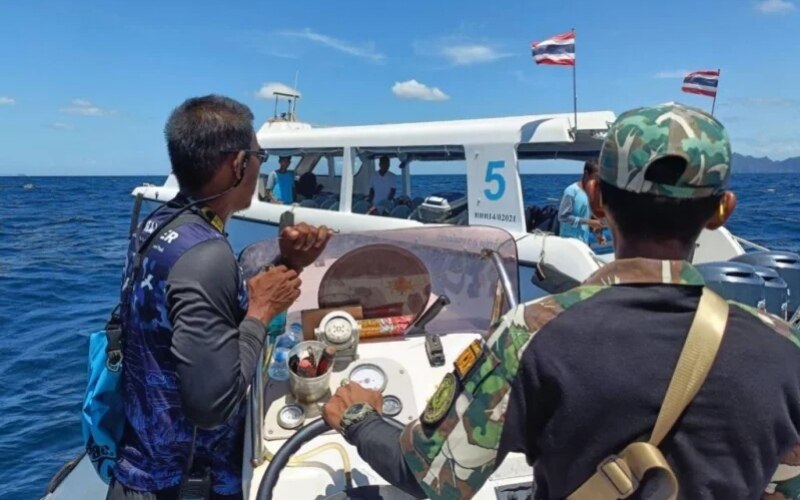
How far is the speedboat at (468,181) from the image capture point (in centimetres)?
739

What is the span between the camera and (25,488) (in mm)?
5215

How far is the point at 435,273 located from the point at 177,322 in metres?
1.60

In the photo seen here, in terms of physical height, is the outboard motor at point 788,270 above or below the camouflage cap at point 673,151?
below

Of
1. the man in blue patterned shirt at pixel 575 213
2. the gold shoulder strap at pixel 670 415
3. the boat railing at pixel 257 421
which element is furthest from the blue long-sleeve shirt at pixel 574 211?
the gold shoulder strap at pixel 670 415

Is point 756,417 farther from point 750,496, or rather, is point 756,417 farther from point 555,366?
point 555,366

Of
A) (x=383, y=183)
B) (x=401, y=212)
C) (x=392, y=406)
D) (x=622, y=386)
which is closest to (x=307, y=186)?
(x=383, y=183)

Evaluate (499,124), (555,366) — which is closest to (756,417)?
(555,366)

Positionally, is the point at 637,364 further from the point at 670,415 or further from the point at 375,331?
the point at 375,331

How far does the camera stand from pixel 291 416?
2260 mm

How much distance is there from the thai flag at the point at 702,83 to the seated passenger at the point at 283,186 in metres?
7.34

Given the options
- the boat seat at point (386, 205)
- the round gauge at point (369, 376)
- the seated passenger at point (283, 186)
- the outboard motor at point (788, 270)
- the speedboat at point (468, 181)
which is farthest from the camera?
the seated passenger at point (283, 186)

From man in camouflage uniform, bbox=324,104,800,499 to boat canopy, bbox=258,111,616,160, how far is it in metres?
6.23

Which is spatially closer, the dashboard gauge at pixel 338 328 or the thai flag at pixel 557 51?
the dashboard gauge at pixel 338 328

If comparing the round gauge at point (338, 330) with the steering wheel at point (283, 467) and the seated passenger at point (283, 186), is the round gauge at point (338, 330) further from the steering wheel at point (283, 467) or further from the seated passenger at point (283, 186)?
the seated passenger at point (283, 186)
